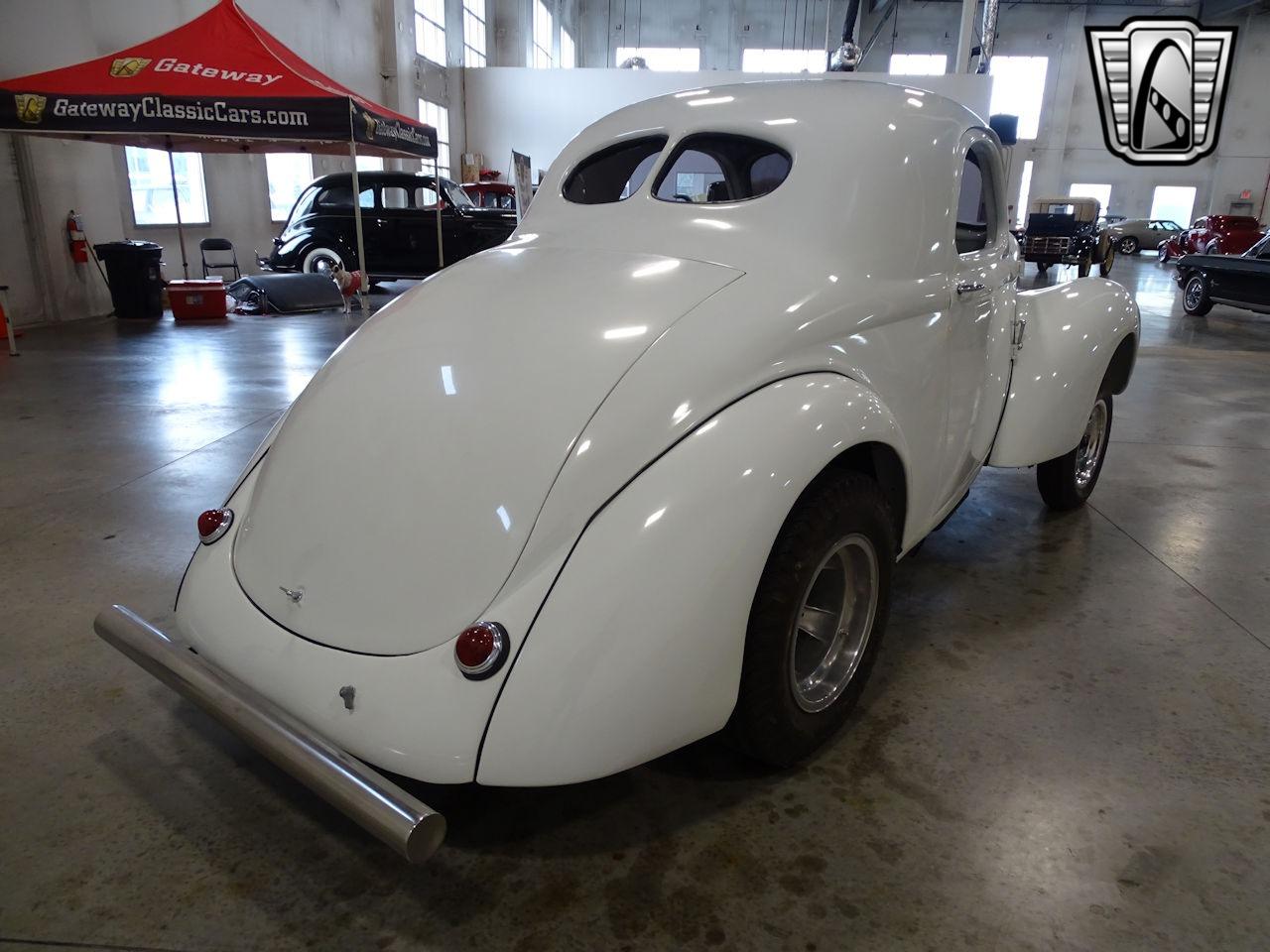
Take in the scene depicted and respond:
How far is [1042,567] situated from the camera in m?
3.16

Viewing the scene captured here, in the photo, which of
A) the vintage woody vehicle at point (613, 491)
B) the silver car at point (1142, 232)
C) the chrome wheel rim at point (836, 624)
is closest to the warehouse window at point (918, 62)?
the silver car at point (1142, 232)

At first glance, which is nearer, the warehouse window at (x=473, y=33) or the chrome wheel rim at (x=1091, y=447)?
the chrome wheel rim at (x=1091, y=447)

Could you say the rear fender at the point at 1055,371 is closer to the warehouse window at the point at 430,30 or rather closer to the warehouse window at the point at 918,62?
the warehouse window at the point at 430,30

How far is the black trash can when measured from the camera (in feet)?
31.8

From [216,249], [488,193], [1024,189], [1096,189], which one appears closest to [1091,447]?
[216,249]

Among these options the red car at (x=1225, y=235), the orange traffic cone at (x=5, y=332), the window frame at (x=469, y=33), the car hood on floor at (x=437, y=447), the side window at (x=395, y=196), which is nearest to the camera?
the car hood on floor at (x=437, y=447)

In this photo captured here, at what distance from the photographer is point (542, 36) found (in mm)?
26234

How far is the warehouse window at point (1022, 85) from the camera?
1112 inches

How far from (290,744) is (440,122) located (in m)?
20.6

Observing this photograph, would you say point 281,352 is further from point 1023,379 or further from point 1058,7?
point 1058,7

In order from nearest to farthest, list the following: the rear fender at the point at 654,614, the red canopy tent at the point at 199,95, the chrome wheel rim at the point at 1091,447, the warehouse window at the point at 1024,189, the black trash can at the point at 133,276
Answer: the rear fender at the point at 654,614
the chrome wheel rim at the point at 1091,447
the red canopy tent at the point at 199,95
the black trash can at the point at 133,276
the warehouse window at the point at 1024,189

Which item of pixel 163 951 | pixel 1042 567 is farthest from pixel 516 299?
pixel 1042 567

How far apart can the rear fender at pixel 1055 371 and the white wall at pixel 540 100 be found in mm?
18421

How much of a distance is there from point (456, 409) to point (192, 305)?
9637 mm
